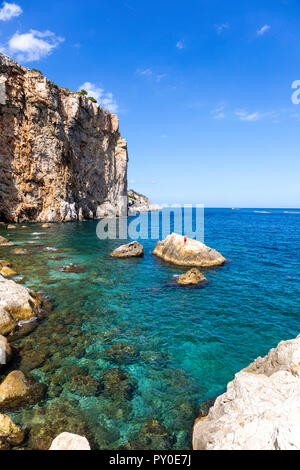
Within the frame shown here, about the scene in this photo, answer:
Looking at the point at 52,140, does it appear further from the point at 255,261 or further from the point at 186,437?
the point at 186,437

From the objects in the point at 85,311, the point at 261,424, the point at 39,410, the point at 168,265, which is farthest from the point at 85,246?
the point at 261,424

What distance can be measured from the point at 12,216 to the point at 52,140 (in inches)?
783

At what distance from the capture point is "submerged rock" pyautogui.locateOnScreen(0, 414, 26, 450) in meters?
6.43

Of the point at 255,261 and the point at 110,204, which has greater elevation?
the point at 110,204

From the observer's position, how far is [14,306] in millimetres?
13031

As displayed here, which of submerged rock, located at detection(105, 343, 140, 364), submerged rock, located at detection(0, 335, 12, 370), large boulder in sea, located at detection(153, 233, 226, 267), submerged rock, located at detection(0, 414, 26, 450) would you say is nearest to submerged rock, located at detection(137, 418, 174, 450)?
submerged rock, located at detection(105, 343, 140, 364)

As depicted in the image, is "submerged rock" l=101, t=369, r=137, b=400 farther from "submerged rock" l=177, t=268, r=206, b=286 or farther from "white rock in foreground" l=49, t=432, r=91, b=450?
"submerged rock" l=177, t=268, r=206, b=286

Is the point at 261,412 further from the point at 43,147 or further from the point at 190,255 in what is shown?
the point at 43,147

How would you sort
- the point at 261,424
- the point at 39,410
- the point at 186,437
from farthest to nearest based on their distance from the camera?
the point at 39,410 → the point at 186,437 → the point at 261,424

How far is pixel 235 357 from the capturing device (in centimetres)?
1090

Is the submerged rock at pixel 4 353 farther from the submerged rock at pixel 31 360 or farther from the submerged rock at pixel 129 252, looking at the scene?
the submerged rock at pixel 129 252

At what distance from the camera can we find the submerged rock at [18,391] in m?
7.82

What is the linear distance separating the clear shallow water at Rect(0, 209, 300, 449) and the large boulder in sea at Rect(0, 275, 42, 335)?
1085mm

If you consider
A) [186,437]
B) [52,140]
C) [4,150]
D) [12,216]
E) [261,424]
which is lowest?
[186,437]
